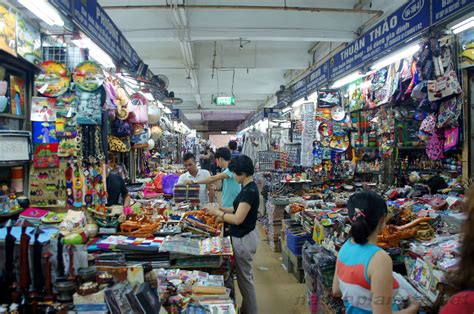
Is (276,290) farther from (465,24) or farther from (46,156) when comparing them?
(465,24)

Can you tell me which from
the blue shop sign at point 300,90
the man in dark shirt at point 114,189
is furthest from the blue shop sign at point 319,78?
the man in dark shirt at point 114,189

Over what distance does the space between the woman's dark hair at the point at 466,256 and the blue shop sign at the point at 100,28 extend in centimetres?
325

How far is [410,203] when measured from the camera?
3.99m

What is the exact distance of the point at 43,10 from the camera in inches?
103

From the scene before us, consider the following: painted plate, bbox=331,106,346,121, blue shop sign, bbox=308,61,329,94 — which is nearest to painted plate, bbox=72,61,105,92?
blue shop sign, bbox=308,61,329,94

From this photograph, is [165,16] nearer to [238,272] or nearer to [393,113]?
[393,113]

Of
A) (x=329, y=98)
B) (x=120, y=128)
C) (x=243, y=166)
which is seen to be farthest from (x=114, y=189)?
(x=329, y=98)

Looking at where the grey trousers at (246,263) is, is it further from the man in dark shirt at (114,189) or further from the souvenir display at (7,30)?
the souvenir display at (7,30)

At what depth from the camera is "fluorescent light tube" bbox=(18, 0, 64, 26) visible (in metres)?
Result: 2.48

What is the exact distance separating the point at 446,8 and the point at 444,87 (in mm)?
1092

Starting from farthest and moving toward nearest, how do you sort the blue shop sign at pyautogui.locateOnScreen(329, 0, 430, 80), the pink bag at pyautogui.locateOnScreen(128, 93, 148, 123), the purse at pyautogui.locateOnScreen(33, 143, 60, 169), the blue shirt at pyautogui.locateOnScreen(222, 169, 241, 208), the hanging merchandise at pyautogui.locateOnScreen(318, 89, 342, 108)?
the hanging merchandise at pyautogui.locateOnScreen(318, 89, 342, 108), the pink bag at pyautogui.locateOnScreen(128, 93, 148, 123), the blue shirt at pyautogui.locateOnScreen(222, 169, 241, 208), the blue shop sign at pyautogui.locateOnScreen(329, 0, 430, 80), the purse at pyautogui.locateOnScreen(33, 143, 60, 169)

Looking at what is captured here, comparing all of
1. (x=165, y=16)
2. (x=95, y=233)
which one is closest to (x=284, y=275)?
(x=95, y=233)

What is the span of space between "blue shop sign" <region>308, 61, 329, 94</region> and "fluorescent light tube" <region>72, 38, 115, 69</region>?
381cm

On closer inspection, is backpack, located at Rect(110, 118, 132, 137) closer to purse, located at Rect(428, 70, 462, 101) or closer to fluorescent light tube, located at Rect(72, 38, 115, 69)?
fluorescent light tube, located at Rect(72, 38, 115, 69)
